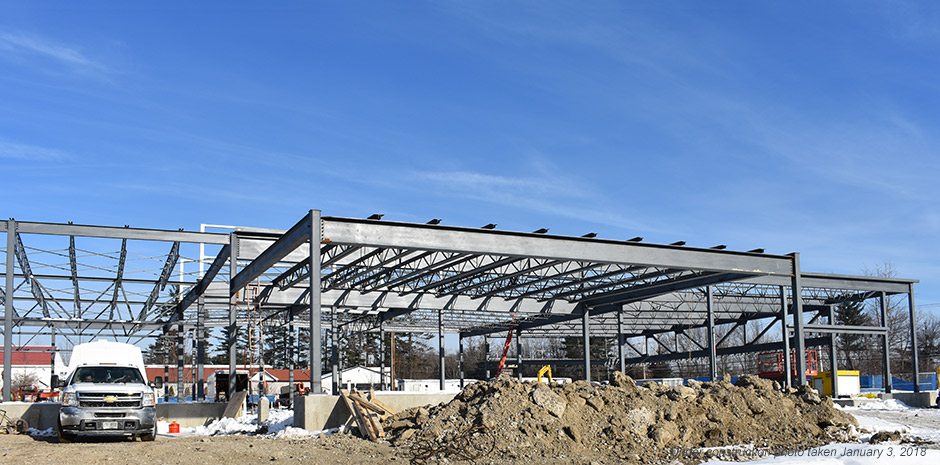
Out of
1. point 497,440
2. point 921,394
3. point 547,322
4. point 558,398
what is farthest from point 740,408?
point 547,322

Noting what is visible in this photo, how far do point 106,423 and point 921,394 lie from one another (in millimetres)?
33212

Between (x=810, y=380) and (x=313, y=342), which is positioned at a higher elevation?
(x=313, y=342)

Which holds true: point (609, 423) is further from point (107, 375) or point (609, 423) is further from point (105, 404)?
point (107, 375)

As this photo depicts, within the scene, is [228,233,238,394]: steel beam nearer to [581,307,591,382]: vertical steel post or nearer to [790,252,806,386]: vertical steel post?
[581,307,591,382]: vertical steel post

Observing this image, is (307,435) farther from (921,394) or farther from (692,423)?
(921,394)

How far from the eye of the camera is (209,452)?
17.3 metres

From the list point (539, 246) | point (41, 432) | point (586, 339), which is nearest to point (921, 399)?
point (586, 339)

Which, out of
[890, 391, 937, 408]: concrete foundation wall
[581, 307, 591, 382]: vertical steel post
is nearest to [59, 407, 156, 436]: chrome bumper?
[581, 307, 591, 382]: vertical steel post

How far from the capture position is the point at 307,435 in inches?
819

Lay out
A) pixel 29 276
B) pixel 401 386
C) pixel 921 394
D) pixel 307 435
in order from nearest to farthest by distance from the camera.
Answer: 1. pixel 307 435
2. pixel 29 276
3. pixel 921 394
4. pixel 401 386

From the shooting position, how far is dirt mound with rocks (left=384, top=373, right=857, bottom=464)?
1733 centimetres

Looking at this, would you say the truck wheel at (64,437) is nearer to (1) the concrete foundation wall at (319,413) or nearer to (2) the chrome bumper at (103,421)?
(2) the chrome bumper at (103,421)

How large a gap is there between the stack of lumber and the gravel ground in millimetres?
461

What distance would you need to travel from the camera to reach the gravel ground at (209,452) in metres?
16.2
